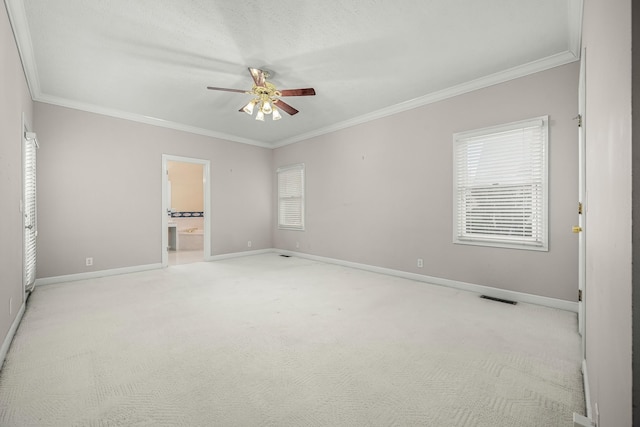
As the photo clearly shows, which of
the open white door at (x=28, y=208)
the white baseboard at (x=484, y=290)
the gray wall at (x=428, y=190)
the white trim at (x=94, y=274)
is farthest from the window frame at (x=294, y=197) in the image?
the open white door at (x=28, y=208)

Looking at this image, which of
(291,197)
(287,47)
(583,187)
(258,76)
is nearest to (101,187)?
(258,76)

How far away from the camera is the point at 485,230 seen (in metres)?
3.70

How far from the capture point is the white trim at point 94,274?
4.17 meters

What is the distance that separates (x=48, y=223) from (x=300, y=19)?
454cm

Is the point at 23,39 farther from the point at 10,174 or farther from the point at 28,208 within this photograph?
the point at 28,208

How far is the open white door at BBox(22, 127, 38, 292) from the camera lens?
3.21 m

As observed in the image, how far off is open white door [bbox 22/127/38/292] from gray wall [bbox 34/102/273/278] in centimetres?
52

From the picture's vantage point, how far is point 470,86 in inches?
149

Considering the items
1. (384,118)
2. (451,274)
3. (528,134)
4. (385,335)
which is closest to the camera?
(385,335)

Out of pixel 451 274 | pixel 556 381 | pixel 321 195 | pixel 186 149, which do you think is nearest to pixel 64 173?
pixel 186 149

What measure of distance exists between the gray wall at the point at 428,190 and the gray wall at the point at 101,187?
2509 mm

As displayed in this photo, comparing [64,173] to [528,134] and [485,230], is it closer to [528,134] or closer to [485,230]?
[485,230]

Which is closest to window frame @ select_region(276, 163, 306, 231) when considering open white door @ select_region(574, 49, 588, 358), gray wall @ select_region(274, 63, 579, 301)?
gray wall @ select_region(274, 63, 579, 301)

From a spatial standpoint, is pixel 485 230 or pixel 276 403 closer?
pixel 276 403
